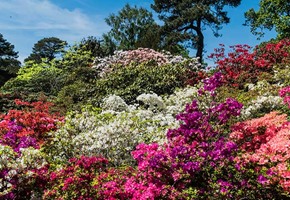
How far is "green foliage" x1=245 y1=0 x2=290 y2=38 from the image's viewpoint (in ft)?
70.0

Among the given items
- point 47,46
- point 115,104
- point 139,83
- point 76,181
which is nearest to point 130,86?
point 139,83

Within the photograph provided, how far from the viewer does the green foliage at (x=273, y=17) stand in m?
21.3

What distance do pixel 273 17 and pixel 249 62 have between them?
9.43 meters

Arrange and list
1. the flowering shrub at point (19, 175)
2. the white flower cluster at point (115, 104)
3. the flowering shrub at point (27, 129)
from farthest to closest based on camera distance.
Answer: the white flower cluster at point (115, 104) → the flowering shrub at point (27, 129) → the flowering shrub at point (19, 175)

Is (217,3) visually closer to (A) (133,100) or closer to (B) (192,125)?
(A) (133,100)

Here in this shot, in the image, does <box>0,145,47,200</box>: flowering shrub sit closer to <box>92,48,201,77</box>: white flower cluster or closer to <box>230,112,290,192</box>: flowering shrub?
<box>230,112,290,192</box>: flowering shrub

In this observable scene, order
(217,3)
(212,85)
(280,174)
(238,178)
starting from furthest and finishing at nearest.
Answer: (217,3) < (212,85) < (238,178) < (280,174)

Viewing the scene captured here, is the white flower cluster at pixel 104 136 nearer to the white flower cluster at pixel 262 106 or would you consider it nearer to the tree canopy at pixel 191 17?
the white flower cluster at pixel 262 106

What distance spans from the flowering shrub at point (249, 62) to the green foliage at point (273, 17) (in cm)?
618

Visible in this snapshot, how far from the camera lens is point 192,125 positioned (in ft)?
16.9

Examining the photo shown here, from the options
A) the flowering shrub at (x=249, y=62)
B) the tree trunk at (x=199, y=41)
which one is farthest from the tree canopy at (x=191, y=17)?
the flowering shrub at (x=249, y=62)

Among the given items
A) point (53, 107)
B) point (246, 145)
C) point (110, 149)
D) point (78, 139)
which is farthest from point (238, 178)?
point (53, 107)

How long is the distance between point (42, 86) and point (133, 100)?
39.8ft

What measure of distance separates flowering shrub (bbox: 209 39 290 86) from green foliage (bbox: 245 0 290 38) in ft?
20.3
